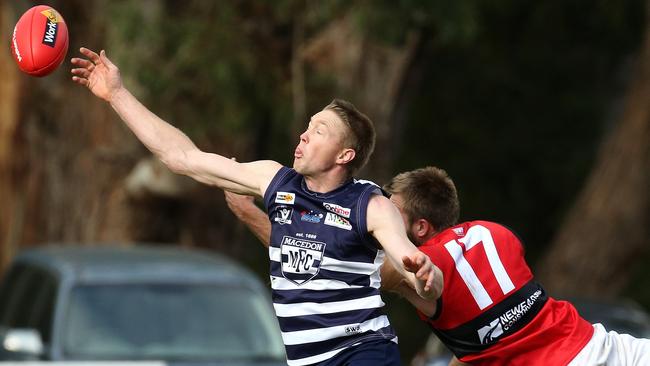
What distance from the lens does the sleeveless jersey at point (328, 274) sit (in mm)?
5418

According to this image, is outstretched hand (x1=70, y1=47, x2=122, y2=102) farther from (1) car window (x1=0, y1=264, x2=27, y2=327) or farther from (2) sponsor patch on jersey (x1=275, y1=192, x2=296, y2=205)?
(1) car window (x1=0, y1=264, x2=27, y2=327)

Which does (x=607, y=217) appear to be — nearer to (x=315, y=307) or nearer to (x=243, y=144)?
(x=243, y=144)

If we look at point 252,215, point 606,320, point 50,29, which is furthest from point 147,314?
point 50,29

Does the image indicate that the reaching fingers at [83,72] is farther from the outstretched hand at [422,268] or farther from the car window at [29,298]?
the car window at [29,298]

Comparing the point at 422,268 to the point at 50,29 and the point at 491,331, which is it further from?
the point at 50,29

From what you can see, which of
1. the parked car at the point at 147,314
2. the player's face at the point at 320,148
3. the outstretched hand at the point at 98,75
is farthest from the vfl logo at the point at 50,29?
the parked car at the point at 147,314

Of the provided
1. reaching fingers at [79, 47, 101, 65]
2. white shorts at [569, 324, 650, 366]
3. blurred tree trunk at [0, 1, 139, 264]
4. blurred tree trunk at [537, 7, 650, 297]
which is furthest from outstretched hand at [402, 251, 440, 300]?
blurred tree trunk at [537, 7, 650, 297]

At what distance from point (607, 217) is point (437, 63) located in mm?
4954

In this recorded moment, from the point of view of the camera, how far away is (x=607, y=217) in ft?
59.1

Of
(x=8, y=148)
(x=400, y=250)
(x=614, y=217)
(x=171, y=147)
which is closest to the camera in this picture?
(x=400, y=250)

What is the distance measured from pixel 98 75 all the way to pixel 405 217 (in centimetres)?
145

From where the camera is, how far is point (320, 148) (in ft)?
18.2

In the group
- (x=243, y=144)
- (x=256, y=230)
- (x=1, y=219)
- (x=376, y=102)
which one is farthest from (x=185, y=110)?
(x=256, y=230)

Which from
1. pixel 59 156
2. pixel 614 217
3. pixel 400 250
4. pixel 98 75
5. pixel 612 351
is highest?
pixel 59 156
